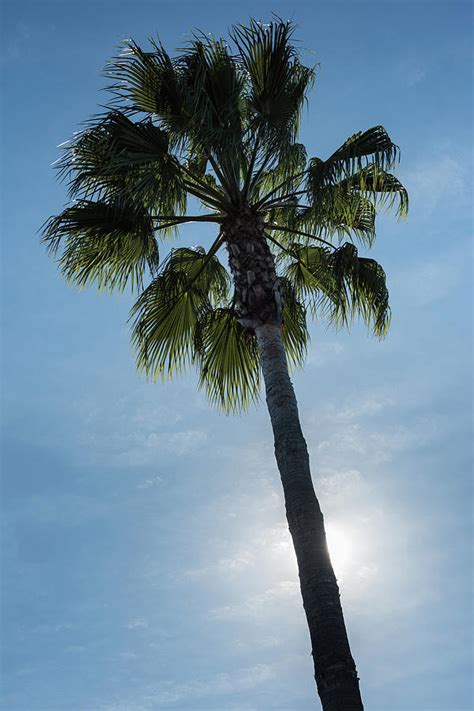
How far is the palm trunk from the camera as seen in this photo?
6316mm

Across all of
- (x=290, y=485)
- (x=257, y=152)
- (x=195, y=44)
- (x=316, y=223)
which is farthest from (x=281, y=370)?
(x=195, y=44)

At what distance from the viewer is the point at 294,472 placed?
25.2 ft

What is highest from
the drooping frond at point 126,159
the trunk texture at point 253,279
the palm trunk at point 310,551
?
the drooping frond at point 126,159

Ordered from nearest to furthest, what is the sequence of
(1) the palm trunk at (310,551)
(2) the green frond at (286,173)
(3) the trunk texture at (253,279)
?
(1) the palm trunk at (310,551)
(3) the trunk texture at (253,279)
(2) the green frond at (286,173)

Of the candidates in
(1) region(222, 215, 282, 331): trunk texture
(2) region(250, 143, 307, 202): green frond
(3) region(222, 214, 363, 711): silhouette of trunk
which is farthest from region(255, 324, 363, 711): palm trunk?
(2) region(250, 143, 307, 202): green frond

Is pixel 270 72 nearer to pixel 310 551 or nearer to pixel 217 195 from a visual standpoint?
pixel 217 195

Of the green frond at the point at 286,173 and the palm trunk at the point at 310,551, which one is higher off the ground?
the green frond at the point at 286,173

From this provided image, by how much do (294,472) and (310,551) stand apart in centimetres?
90

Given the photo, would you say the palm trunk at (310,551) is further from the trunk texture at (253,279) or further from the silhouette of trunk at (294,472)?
the trunk texture at (253,279)

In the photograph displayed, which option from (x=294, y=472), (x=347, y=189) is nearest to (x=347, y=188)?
(x=347, y=189)

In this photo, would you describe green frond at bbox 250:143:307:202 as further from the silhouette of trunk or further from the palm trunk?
the palm trunk

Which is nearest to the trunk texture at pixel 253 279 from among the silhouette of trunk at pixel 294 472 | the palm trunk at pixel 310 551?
the silhouette of trunk at pixel 294 472

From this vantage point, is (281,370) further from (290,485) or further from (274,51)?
(274,51)

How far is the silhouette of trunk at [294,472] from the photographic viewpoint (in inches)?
251
